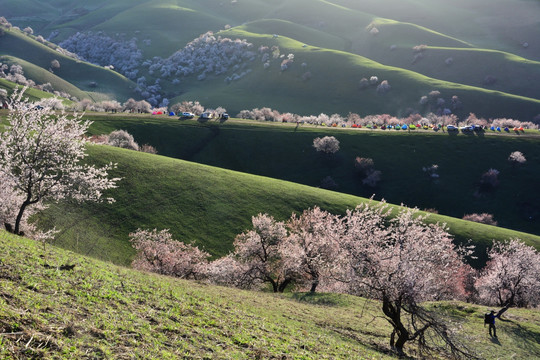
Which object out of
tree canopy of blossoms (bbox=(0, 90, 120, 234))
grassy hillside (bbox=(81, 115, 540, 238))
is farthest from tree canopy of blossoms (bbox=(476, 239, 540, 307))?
tree canopy of blossoms (bbox=(0, 90, 120, 234))

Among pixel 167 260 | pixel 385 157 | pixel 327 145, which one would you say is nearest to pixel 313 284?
pixel 167 260

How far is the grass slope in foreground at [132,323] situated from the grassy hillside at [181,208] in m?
34.1

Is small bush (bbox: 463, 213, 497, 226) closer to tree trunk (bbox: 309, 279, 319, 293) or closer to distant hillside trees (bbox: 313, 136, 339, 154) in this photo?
distant hillside trees (bbox: 313, 136, 339, 154)

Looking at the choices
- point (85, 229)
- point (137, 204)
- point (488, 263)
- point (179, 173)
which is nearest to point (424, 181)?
point (488, 263)

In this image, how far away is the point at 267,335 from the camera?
781 inches

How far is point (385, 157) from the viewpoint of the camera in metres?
126

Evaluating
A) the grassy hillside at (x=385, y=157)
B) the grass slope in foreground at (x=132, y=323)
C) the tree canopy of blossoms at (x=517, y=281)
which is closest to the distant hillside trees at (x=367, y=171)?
the grassy hillside at (x=385, y=157)

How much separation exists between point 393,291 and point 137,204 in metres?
53.8

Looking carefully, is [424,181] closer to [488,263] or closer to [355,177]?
[355,177]

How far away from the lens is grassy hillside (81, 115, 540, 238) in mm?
110812

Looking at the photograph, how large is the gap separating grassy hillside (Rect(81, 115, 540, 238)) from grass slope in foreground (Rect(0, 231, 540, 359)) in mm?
92693

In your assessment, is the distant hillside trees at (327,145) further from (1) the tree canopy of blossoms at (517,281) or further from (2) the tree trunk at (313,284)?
(2) the tree trunk at (313,284)

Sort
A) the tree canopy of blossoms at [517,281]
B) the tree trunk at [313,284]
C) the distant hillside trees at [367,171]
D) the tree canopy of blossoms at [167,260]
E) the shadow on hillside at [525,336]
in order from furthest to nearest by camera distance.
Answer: the distant hillside trees at [367,171] → the tree canopy of blossoms at [517,281] → the tree canopy of blossoms at [167,260] → the tree trunk at [313,284] → the shadow on hillside at [525,336]

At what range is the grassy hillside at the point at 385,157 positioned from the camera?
11081 cm
